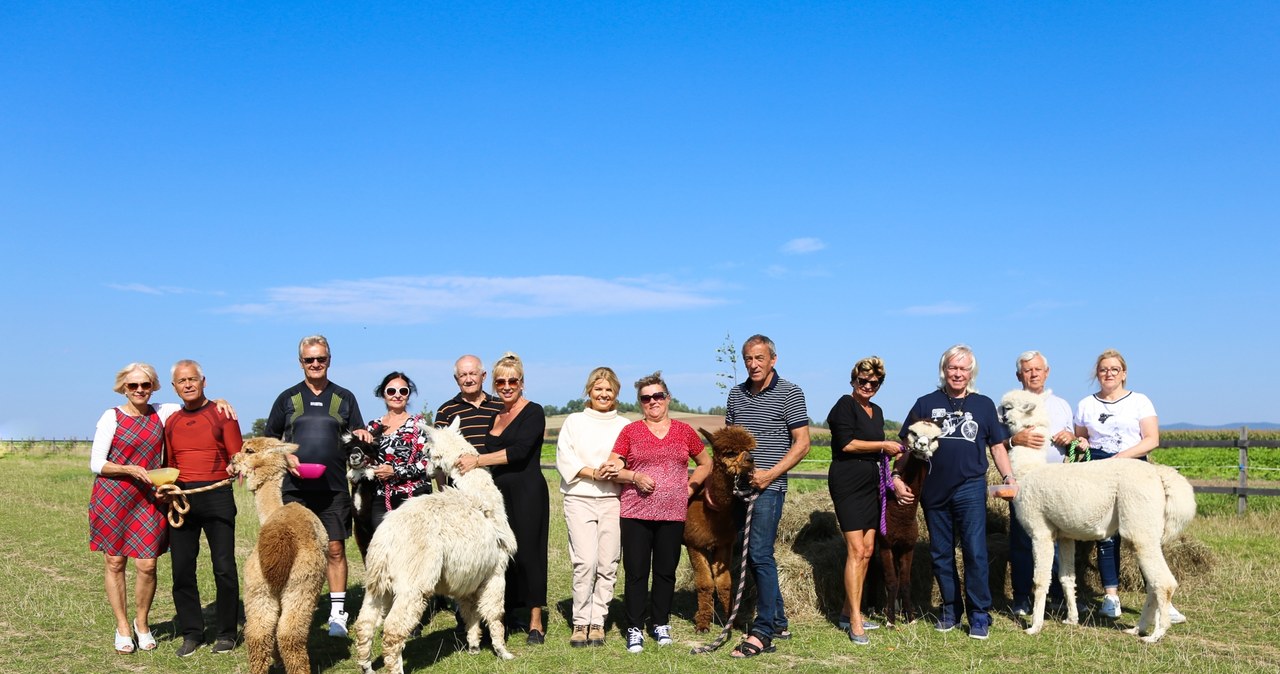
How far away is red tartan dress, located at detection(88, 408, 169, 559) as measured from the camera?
19.4ft

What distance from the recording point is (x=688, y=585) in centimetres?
777

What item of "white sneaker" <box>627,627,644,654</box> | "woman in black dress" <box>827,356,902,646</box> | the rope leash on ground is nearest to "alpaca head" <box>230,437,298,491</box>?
the rope leash on ground

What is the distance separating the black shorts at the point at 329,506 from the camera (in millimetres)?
6176

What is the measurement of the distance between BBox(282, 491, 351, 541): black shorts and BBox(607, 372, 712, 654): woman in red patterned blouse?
2.04 m

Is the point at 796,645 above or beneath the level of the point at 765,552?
beneath

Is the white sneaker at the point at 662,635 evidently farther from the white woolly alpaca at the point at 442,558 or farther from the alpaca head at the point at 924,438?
the alpaca head at the point at 924,438

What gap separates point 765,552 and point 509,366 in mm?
2211

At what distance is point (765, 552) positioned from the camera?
19.2 feet

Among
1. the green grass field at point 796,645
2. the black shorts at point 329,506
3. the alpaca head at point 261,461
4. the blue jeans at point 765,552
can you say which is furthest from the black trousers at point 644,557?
the alpaca head at point 261,461

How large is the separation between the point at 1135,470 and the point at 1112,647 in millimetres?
1252

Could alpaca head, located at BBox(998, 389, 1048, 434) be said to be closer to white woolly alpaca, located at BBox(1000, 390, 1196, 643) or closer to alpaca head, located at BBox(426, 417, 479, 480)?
white woolly alpaca, located at BBox(1000, 390, 1196, 643)

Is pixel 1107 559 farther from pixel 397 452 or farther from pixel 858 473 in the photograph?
pixel 397 452

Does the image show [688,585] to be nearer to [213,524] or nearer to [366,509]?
[366,509]

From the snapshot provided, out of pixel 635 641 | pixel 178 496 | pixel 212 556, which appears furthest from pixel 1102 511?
pixel 178 496
